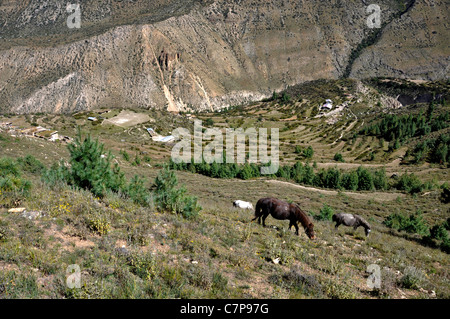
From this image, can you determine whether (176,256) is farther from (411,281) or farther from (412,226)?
(412,226)

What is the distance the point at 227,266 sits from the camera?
9859mm

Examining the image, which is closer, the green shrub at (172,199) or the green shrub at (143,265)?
the green shrub at (143,265)

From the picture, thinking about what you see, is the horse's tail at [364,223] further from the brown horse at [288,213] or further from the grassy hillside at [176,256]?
the brown horse at [288,213]

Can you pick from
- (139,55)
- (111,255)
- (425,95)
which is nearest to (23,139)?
(111,255)

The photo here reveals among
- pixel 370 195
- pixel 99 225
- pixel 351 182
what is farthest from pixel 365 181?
pixel 99 225

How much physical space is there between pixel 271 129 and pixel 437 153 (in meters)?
68.2

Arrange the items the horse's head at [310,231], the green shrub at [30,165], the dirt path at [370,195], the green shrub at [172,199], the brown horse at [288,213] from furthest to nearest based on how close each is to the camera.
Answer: the dirt path at [370,195]
the green shrub at [30,165]
the brown horse at [288,213]
the horse's head at [310,231]
the green shrub at [172,199]

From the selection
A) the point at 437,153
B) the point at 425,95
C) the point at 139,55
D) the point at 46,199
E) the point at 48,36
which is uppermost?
the point at 48,36

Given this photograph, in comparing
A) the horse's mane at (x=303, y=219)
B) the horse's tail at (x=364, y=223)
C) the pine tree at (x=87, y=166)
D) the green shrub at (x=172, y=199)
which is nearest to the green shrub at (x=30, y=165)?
the pine tree at (x=87, y=166)

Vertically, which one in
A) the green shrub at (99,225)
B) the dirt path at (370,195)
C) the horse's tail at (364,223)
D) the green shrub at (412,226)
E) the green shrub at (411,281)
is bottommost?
the dirt path at (370,195)

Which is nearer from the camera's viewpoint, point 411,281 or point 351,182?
point 411,281

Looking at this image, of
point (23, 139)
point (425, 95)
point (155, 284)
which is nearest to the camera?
point (155, 284)

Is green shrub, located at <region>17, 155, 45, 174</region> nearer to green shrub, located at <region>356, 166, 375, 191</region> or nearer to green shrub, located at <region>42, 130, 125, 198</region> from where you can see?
green shrub, located at <region>42, 130, 125, 198</region>

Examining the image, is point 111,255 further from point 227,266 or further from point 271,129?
point 271,129
